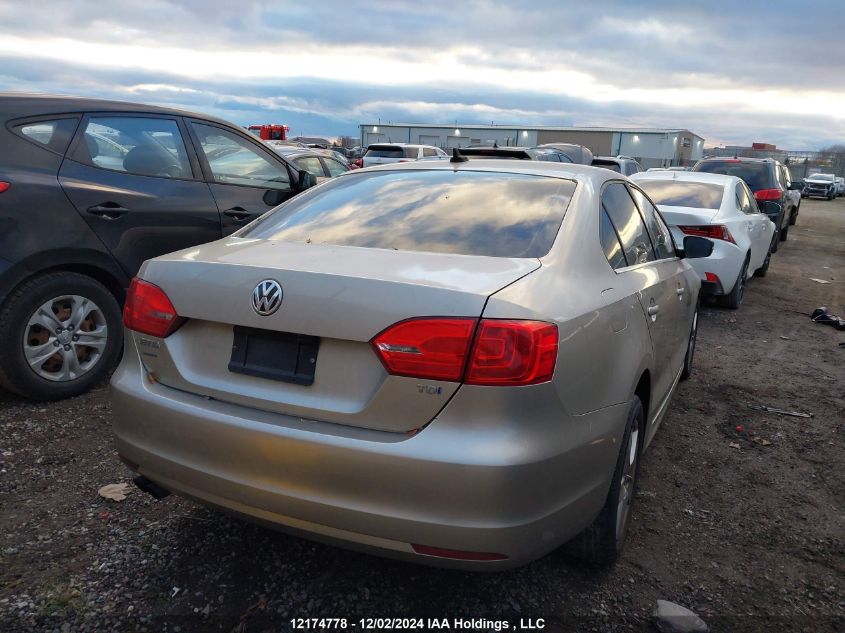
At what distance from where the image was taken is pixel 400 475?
2070 mm

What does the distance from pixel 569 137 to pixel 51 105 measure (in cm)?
5655

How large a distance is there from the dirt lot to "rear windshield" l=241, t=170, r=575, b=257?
4.25ft

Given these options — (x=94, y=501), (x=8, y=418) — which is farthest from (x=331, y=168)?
(x=94, y=501)

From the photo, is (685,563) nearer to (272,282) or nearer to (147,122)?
(272,282)

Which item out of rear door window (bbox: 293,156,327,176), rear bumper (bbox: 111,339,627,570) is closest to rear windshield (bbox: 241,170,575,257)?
rear bumper (bbox: 111,339,627,570)

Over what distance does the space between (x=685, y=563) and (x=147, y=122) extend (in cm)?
432

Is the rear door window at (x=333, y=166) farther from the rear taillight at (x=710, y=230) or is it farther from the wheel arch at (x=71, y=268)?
the wheel arch at (x=71, y=268)

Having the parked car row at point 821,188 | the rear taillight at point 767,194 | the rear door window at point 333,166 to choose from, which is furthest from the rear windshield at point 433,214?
the parked car row at point 821,188

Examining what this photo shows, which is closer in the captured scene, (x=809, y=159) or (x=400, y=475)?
(x=400, y=475)

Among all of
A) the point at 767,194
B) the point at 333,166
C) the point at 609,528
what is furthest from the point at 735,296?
the point at 333,166

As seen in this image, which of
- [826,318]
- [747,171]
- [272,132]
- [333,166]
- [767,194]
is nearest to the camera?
[826,318]

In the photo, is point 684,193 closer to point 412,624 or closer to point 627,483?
point 627,483

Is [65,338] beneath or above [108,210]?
beneath

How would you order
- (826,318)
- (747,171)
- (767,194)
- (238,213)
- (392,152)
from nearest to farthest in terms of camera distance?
1. (238,213)
2. (826,318)
3. (767,194)
4. (747,171)
5. (392,152)
